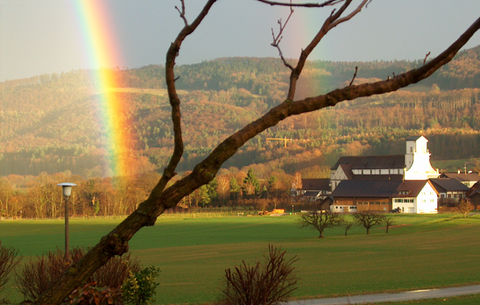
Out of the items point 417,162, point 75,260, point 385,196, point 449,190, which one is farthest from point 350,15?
point 417,162

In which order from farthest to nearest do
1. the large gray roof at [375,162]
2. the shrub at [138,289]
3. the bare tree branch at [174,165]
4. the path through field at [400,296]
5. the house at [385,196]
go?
1. the large gray roof at [375,162]
2. the house at [385,196]
3. the path through field at [400,296]
4. the shrub at [138,289]
5. the bare tree branch at [174,165]

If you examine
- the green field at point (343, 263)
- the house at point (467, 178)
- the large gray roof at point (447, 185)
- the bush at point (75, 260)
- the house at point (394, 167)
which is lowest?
the green field at point (343, 263)

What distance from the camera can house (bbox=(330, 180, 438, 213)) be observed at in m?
93.8

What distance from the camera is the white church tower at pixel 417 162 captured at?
380 feet

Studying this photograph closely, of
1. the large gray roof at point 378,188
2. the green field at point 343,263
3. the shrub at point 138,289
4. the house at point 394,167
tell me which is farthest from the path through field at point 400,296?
the house at point 394,167

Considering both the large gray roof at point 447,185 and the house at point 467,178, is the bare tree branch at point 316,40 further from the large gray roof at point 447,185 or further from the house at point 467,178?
the house at point 467,178

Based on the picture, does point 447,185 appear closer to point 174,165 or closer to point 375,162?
point 375,162

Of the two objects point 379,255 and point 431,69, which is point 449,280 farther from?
point 431,69

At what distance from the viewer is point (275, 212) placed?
10525 cm

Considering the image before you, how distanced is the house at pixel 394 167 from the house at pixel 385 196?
37.5 ft

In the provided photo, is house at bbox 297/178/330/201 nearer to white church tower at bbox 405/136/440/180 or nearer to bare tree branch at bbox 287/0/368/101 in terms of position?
white church tower at bbox 405/136/440/180

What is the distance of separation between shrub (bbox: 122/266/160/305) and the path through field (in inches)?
256

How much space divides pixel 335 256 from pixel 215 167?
31.2 meters

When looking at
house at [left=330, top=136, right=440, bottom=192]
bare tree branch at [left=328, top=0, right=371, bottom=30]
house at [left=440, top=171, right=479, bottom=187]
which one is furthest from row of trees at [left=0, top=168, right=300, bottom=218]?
bare tree branch at [left=328, top=0, right=371, bottom=30]
